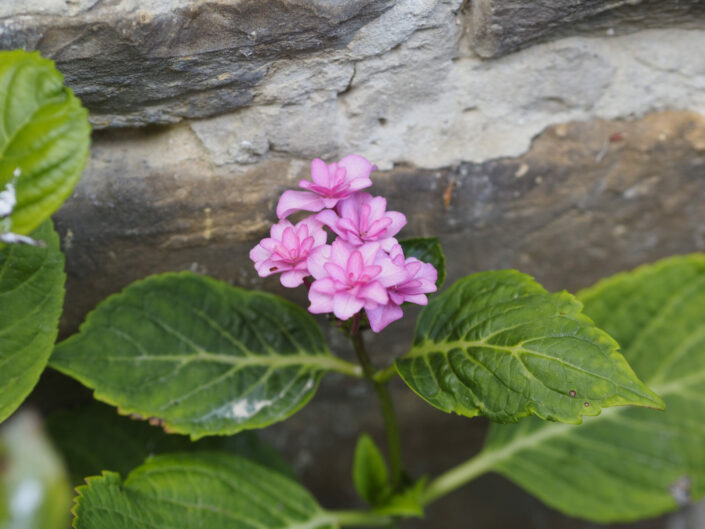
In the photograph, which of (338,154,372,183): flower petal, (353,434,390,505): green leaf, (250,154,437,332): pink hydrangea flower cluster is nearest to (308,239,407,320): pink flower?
(250,154,437,332): pink hydrangea flower cluster

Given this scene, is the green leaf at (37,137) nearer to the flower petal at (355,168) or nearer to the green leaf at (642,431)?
the flower petal at (355,168)

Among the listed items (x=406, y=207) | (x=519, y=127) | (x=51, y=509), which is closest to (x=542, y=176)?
Result: (x=519, y=127)

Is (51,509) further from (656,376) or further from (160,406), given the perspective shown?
(656,376)

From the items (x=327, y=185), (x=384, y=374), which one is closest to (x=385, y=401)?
(x=384, y=374)

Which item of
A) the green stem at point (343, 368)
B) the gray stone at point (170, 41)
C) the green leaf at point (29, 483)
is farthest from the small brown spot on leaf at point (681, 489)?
the green leaf at point (29, 483)

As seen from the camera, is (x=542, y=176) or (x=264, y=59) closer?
(x=264, y=59)

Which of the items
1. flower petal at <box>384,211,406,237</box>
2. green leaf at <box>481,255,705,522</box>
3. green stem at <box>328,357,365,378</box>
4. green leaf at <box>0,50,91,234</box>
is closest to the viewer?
green leaf at <box>0,50,91,234</box>

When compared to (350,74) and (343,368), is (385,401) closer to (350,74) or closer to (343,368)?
(343,368)

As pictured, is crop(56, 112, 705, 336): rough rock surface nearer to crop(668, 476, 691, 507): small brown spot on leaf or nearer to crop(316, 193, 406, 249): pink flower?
crop(316, 193, 406, 249): pink flower
